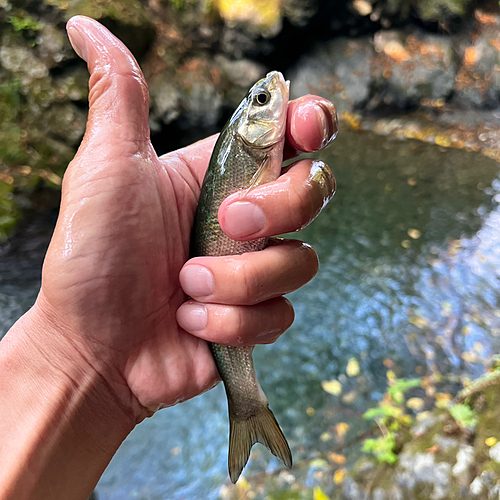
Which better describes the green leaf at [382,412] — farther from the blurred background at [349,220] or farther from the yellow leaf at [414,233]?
the yellow leaf at [414,233]

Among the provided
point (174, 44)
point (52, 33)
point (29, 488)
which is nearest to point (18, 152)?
point (52, 33)

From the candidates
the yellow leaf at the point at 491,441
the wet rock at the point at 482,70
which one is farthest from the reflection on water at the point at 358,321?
the wet rock at the point at 482,70

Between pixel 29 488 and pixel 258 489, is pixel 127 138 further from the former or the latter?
pixel 258 489

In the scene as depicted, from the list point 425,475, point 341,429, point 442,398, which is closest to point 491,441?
point 425,475

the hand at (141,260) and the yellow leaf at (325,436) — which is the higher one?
the hand at (141,260)

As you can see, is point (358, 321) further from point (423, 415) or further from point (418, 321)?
point (423, 415)
